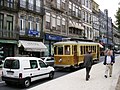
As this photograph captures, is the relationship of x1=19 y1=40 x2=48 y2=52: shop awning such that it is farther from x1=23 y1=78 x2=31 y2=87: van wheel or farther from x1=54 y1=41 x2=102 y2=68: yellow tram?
x1=23 y1=78 x2=31 y2=87: van wheel

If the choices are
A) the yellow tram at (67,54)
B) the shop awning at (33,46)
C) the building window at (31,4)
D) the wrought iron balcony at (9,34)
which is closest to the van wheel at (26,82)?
the yellow tram at (67,54)

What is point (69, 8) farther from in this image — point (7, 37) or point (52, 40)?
point (7, 37)

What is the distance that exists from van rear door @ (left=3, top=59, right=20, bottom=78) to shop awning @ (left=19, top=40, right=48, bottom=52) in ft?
51.4

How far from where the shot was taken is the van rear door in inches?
516

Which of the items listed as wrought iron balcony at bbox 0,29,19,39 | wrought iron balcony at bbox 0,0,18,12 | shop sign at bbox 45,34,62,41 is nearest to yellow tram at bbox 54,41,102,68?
wrought iron balcony at bbox 0,29,19,39

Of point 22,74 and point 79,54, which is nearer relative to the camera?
point 22,74

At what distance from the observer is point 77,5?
50.7 m

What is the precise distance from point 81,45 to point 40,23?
13.4 metres

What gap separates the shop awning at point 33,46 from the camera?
29625 mm

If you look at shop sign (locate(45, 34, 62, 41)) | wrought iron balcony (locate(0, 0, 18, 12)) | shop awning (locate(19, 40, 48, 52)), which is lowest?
shop awning (locate(19, 40, 48, 52))

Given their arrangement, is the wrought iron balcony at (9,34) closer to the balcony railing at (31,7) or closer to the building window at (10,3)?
the building window at (10,3)

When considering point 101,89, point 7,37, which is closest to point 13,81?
point 101,89

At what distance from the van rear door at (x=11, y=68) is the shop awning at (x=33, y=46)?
51.4ft

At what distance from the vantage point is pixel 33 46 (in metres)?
31.2
